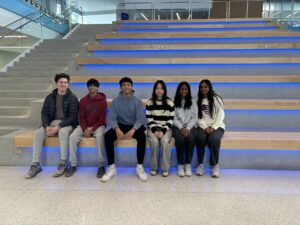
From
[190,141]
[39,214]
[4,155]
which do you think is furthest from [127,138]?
[4,155]

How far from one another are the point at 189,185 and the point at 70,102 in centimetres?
150

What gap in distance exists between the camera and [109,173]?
2496 millimetres

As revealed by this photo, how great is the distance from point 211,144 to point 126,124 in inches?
35.7

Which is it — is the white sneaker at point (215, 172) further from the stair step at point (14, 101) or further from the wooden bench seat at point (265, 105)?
Answer: the stair step at point (14, 101)

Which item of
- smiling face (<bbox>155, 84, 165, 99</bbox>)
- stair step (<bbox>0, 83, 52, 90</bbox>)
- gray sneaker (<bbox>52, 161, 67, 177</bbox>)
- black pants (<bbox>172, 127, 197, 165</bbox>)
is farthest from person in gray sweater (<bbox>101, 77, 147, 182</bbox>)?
stair step (<bbox>0, 83, 52, 90</bbox>)

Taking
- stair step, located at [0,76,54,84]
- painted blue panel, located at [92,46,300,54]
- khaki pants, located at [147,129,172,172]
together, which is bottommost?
khaki pants, located at [147,129,172,172]

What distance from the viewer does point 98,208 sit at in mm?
1958

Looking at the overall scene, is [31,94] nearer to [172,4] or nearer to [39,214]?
[39,214]

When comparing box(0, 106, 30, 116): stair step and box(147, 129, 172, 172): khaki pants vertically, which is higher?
box(0, 106, 30, 116): stair step

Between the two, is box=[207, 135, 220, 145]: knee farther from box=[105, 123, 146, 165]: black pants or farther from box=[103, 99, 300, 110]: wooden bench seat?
box=[103, 99, 300, 110]: wooden bench seat

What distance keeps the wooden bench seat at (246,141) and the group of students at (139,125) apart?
76 millimetres

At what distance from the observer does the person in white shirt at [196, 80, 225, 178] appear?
8.36 feet

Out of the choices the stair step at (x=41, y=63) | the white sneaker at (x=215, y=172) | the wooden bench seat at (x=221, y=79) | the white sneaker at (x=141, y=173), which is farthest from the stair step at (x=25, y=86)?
the white sneaker at (x=215, y=172)

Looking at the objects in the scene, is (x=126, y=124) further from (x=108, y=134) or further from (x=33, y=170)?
(x=33, y=170)
